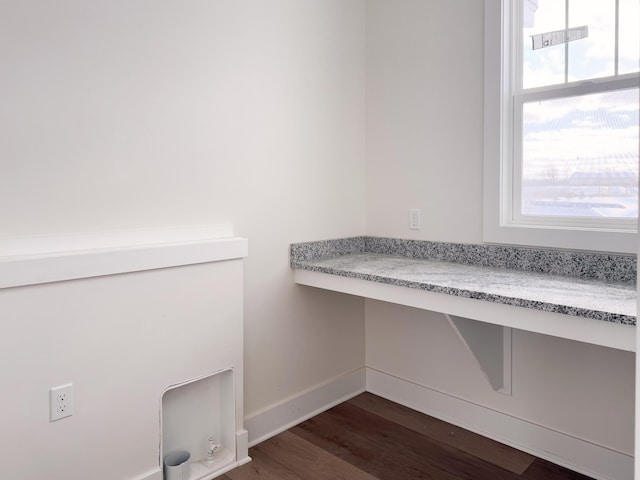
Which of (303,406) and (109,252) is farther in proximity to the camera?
(303,406)

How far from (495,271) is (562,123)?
67cm

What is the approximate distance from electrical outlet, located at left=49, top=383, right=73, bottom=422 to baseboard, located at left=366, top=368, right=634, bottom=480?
1.63 meters

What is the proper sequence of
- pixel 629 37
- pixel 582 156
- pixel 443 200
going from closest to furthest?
pixel 629 37
pixel 582 156
pixel 443 200

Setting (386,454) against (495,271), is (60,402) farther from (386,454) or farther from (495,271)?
(495,271)

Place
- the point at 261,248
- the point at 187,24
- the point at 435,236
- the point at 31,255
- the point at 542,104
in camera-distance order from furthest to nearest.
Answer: the point at 435,236
the point at 261,248
the point at 542,104
the point at 187,24
the point at 31,255

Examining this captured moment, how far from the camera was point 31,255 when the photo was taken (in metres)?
1.62

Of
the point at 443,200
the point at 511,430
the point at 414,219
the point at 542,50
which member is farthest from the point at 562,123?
the point at 511,430

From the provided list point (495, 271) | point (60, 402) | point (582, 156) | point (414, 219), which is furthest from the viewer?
point (414, 219)

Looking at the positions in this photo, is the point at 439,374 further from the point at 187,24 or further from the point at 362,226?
the point at 187,24

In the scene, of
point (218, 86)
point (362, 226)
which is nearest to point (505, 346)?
point (362, 226)

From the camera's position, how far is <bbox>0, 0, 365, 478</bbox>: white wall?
1662 mm

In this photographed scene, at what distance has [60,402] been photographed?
64.4 inches

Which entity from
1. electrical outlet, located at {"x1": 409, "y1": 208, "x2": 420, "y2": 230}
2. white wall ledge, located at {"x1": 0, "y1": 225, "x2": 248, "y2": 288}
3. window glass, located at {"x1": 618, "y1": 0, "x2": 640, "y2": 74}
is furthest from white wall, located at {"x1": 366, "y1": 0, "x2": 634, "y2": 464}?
white wall ledge, located at {"x1": 0, "y1": 225, "x2": 248, "y2": 288}

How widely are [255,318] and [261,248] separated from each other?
0.32m
